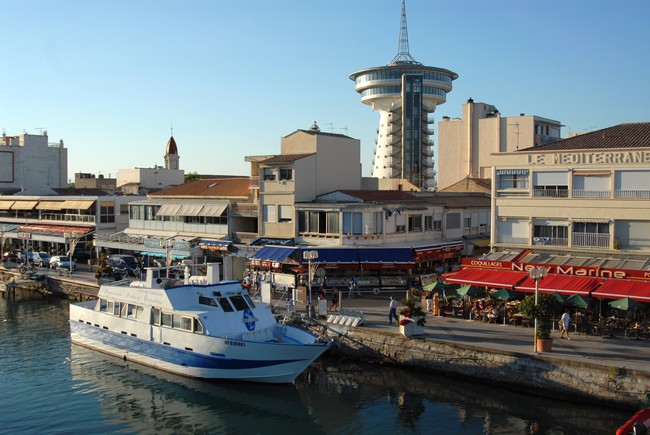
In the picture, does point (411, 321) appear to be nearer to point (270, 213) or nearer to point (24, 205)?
point (270, 213)

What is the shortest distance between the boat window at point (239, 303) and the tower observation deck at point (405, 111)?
78458mm

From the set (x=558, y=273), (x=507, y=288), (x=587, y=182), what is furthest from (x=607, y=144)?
(x=507, y=288)

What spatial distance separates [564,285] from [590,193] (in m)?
6.96

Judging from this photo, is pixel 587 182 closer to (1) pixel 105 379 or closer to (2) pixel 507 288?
(2) pixel 507 288

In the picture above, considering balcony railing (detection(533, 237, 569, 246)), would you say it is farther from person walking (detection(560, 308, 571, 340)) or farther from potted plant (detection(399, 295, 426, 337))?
potted plant (detection(399, 295, 426, 337))

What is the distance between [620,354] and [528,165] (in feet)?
47.4

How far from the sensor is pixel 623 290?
32.0 metres

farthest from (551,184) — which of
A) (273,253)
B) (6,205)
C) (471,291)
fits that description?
(6,205)

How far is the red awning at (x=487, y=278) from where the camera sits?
35.4m

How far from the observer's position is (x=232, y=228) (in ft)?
183

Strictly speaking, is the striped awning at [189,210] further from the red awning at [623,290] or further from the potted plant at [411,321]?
the red awning at [623,290]

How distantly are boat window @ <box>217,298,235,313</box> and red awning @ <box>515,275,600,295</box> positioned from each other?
1502 centimetres

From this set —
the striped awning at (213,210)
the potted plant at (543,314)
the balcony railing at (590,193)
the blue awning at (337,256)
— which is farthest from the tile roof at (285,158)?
the potted plant at (543,314)

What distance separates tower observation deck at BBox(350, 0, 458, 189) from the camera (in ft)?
365
